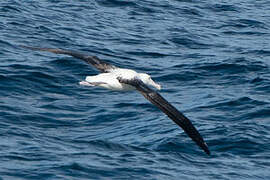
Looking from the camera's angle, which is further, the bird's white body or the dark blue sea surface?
the dark blue sea surface

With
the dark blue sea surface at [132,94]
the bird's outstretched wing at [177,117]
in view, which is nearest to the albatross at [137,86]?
the bird's outstretched wing at [177,117]

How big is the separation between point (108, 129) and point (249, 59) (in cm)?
717

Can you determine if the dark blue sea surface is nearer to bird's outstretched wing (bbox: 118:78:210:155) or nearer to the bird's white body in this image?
the bird's white body

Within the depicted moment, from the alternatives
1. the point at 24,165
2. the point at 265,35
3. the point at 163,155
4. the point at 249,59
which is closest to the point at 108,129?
the point at 163,155

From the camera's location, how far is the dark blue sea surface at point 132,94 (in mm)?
13625

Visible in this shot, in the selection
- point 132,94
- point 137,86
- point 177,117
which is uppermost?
point 137,86

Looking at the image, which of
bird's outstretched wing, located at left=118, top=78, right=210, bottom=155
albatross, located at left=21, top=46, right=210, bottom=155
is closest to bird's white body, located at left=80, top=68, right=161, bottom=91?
albatross, located at left=21, top=46, right=210, bottom=155

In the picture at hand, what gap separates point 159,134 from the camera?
15500 mm

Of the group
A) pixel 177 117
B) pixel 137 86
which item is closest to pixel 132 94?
pixel 137 86

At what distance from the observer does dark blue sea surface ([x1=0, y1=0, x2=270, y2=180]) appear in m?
13.6

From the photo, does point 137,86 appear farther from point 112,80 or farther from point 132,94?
point 132,94

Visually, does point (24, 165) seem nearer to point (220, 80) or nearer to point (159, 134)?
point (159, 134)

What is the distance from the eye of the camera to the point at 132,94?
1839 centimetres

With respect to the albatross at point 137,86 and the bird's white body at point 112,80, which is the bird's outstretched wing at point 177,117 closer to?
the albatross at point 137,86
